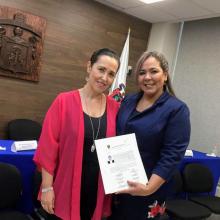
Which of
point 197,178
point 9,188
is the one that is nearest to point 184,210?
point 197,178

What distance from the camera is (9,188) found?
94.5 inches

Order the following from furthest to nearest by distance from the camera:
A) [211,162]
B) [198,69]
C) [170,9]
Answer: [198,69] < [170,9] < [211,162]

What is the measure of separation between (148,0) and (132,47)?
3.61 ft

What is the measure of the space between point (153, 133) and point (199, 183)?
8.13 ft

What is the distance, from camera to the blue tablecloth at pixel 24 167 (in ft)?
8.53

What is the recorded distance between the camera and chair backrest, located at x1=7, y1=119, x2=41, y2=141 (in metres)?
3.87

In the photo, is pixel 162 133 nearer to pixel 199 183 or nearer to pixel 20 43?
pixel 199 183

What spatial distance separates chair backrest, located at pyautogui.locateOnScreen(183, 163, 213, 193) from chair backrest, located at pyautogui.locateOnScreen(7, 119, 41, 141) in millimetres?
1949

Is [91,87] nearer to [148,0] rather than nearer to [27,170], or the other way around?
[27,170]

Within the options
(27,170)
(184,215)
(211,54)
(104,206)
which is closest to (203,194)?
(184,215)

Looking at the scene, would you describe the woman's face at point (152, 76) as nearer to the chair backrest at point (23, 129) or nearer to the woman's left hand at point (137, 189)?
the woman's left hand at point (137, 189)

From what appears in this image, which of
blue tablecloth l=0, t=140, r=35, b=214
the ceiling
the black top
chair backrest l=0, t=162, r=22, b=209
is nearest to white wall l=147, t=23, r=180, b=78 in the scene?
the ceiling

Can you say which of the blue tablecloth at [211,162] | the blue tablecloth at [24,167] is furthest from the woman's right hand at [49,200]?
the blue tablecloth at [211,162]

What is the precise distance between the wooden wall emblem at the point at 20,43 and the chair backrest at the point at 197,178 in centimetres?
226
